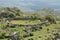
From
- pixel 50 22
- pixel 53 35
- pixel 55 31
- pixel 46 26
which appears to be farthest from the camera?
pixel 50 22

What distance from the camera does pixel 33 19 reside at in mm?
57625

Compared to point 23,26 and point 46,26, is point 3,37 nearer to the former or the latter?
point 23,26

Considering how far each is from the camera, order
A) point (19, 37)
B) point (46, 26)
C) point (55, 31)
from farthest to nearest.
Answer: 1. point (46, 26)
2. point (55, 31)
3. point (19, 37)

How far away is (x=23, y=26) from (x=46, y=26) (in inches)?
215

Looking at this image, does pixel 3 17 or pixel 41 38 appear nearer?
pixel 41 38

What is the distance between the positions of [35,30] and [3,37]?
924 centimetres

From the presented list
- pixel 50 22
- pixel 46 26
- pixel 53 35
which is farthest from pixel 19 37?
pixel 50 22

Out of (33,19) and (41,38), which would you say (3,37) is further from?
(33,19)

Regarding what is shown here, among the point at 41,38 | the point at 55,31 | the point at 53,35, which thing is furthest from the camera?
the point at 55,31

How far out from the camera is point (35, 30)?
45781 millimetres

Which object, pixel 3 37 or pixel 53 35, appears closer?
pixel 3 37

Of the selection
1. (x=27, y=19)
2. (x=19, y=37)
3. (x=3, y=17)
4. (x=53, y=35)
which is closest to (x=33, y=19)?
(x=27, y=19)

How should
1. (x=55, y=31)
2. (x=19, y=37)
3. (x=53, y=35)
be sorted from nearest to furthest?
(x=19, y=37), (x=53, y=35), (x=55, y=31)

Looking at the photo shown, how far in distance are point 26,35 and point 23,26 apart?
7933mm
